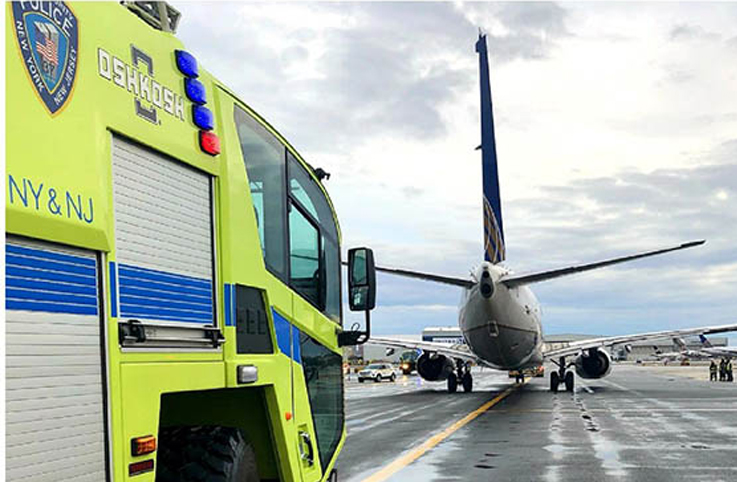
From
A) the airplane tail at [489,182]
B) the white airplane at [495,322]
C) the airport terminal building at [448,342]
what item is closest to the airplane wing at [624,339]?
the white airplane at [495,322]

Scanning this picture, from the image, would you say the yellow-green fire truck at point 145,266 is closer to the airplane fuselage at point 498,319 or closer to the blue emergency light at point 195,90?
the blue emergency light at point 195,90

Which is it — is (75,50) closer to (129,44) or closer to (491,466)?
(129,44)

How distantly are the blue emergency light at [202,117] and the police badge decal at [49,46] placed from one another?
3.11ft

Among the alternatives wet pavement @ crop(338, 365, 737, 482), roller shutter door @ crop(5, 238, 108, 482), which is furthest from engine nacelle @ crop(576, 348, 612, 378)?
roller shutter door @ crop(5, 238, 108, 482)

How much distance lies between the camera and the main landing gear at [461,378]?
109 feet

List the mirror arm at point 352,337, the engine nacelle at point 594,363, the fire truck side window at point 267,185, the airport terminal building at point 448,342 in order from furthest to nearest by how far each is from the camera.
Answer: the airport terminal building at point 448,342, the engine nacelle at point 594,363, the mirror arm at point 352,337, the fire truck side window at point 267,185

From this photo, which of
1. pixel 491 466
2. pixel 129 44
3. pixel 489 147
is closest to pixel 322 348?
pixel 129 44

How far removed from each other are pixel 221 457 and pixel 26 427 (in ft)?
5.11

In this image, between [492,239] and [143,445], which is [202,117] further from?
[492,239]

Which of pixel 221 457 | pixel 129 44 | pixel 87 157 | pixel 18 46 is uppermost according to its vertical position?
pixel 129 44

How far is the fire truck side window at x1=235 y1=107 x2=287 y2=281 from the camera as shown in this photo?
15.7 feet

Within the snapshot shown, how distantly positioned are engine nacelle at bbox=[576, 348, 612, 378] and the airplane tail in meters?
5.96

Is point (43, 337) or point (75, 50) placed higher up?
point (75, 50)

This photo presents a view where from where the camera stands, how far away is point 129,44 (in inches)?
149
